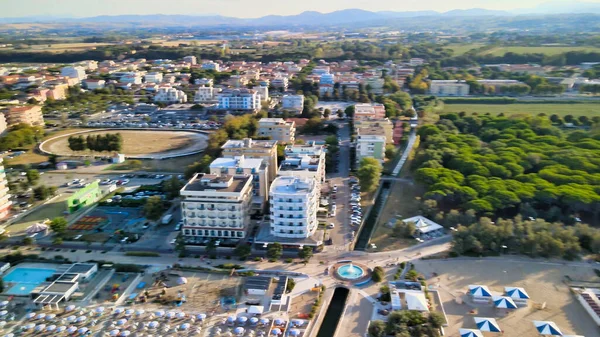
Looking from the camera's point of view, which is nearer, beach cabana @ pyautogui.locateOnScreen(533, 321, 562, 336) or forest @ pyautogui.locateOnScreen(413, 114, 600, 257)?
beach cabana @ pyautogui.locateOnScreen(533, 321, 562, 336)

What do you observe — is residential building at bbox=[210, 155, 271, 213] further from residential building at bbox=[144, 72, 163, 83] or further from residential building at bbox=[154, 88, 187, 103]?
residential building at bbox=[144, 72, 163, 83]

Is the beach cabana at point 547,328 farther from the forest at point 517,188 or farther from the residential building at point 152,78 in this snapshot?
the residential building at point 152,78

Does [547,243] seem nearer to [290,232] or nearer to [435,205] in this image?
[435,205]

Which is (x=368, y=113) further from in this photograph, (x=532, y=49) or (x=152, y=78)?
(x=532, y=49)

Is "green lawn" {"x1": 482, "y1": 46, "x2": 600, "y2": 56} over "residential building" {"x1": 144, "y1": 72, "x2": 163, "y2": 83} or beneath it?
over

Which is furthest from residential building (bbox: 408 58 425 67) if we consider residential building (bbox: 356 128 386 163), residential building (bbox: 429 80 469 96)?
residential building (bbox: 356 128 386 163)

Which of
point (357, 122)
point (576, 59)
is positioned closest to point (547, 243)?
point (357, 122)
